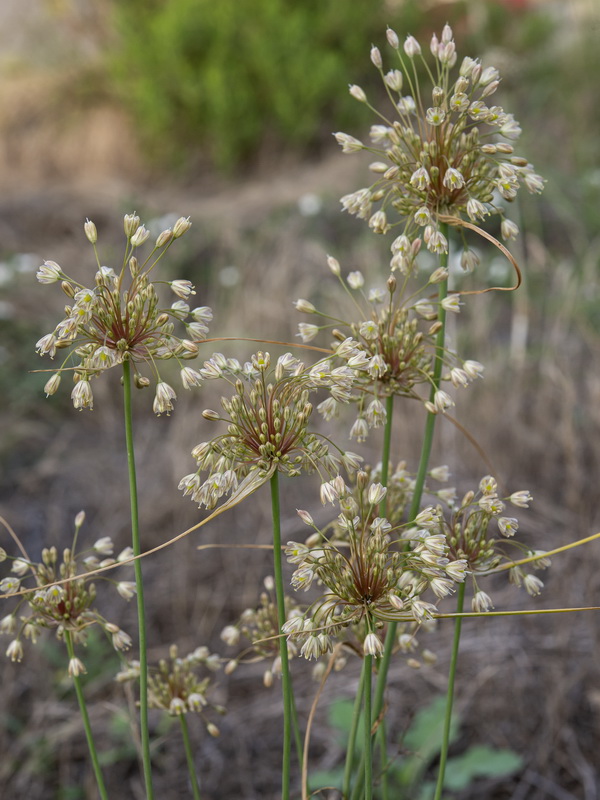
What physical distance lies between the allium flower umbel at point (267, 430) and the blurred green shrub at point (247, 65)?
25.9 feet

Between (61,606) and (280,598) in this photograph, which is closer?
(280,598)

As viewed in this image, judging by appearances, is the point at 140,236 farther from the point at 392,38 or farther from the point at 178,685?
the point at 178,685

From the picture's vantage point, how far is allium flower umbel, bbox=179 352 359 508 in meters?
1.09

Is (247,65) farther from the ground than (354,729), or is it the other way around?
(247,65)

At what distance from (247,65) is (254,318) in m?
4.87

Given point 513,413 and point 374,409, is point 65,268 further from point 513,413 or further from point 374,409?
point 374,409

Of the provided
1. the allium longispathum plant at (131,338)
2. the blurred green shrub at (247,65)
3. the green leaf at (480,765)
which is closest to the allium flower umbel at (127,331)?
the allium longispathum plant at (131,338)

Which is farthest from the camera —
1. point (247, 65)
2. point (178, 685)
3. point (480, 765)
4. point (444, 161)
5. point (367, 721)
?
point (247, 65)

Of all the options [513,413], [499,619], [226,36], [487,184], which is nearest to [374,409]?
[487,184]

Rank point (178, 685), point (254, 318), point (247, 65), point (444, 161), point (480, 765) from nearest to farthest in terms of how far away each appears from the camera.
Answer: point (444, 161) < point (178, 685) < point (480, 765) < point (254, 318) < point (247, 65)

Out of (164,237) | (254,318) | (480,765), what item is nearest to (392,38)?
(164,237)

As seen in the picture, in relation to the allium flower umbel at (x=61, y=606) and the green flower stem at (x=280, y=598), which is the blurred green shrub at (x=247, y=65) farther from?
the green flower stem at (x=280, y=598)

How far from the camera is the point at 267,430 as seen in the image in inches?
43.7

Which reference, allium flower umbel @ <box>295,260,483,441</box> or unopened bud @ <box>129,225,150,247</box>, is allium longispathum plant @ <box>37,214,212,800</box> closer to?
unopened bud @ <box>129,225,150,247</box>
